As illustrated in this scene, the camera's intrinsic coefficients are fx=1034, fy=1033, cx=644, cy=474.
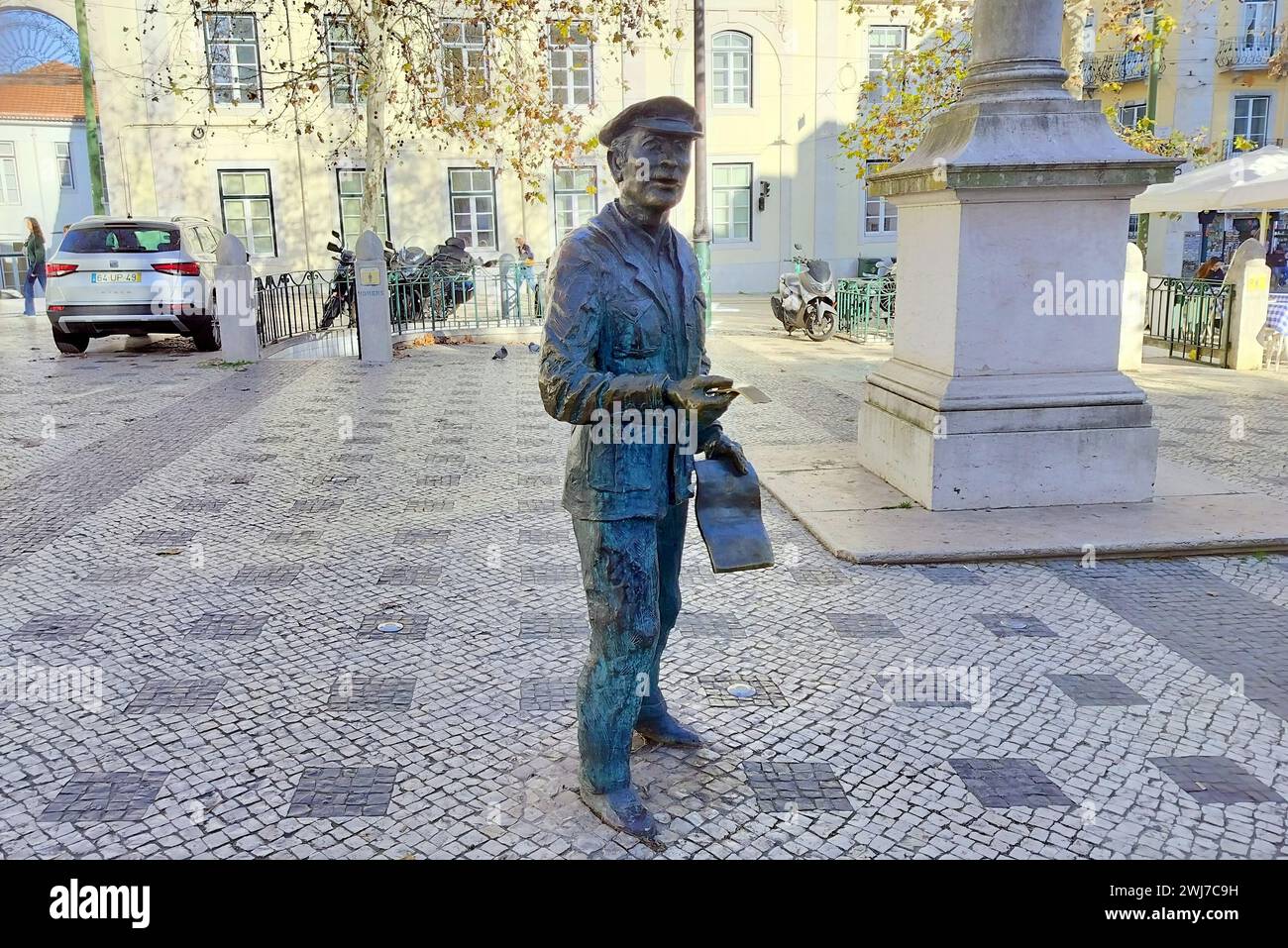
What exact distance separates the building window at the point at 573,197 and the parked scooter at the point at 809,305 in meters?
10.7

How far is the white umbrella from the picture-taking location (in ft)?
41.6

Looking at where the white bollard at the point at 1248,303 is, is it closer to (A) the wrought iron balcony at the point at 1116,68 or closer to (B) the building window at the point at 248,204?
(A) the wrought iron balcony at the point at 1116,68

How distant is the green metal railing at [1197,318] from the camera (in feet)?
40.5

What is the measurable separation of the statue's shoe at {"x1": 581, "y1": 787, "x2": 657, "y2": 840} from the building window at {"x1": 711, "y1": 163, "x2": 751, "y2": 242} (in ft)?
80.7

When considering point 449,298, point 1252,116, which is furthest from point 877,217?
point 449,298

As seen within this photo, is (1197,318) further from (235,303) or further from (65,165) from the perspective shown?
(65,165)

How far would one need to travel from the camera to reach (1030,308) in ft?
19.1

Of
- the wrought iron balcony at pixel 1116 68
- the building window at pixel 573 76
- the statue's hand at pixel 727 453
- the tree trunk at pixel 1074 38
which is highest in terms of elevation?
the wrought iron balcony at pixel 1116 68

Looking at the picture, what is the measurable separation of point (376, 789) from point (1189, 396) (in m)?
9.55

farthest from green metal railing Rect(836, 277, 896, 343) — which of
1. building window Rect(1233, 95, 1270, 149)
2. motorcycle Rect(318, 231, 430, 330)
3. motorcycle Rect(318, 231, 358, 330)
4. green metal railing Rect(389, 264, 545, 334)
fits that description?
building window Rect(1233, 95, 1270, 149)

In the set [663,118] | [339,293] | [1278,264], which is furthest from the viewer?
[1278,264]

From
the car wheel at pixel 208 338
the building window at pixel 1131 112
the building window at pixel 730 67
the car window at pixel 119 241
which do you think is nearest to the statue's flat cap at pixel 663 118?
the car window at pixel 119 241

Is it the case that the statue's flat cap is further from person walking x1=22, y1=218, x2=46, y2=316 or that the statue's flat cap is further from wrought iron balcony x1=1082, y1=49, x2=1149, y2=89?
wrought iron balcony x1=1082, y1=49, x2=1149, y2=89

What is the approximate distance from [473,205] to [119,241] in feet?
42.1
